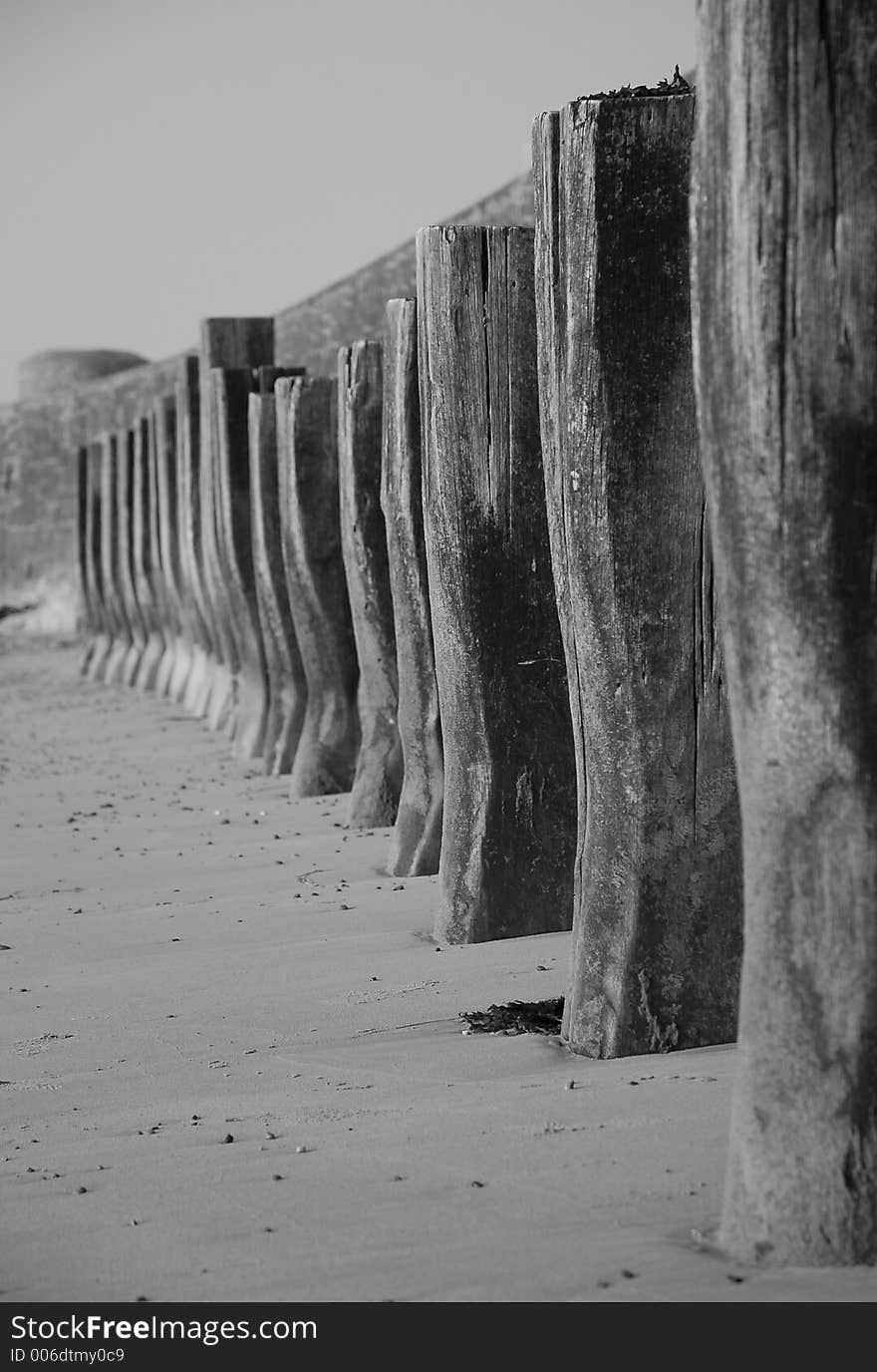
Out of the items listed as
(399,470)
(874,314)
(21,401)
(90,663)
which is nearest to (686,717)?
(874,314)

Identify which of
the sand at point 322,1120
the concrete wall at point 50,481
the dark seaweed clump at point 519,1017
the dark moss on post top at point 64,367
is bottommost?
the sand at point 322,1120

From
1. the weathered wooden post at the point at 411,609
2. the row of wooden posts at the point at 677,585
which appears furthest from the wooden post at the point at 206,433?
the weathered wooden post at the point at 411,609

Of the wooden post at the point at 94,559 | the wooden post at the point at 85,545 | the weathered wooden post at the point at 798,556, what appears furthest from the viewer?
the wooden post at the point at 85,545

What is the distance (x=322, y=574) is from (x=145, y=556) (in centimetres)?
964

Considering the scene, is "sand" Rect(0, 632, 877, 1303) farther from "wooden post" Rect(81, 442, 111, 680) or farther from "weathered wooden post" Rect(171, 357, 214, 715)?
"wooden post" Rect(81, 442, 111, 680)

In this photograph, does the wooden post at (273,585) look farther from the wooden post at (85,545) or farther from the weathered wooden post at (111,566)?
the wooden post at (85,545)

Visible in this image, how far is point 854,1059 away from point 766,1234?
0.90ft

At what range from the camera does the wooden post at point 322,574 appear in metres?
8.00

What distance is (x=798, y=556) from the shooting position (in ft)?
7.69

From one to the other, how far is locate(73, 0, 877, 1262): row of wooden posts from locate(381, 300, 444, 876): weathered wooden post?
1 centimetres

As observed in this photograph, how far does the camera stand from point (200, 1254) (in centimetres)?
261

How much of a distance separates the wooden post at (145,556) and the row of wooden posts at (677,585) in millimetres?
10447

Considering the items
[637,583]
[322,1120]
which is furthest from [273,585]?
[322,1120]

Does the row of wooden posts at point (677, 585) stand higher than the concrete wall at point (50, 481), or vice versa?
the concrete wall at point (50, 481)
